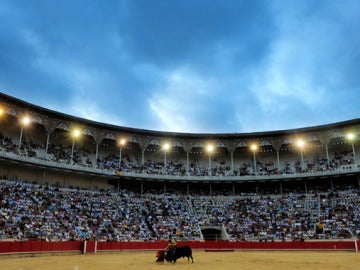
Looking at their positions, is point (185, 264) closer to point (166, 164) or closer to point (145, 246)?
point (145, 246)

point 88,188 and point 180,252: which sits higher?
point 88,188

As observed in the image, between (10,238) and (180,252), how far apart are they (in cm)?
1812

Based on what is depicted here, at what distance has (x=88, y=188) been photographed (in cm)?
5131

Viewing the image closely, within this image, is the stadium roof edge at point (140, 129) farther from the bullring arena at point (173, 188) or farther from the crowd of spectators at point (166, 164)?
the crowd of spectators at point (166, 164)

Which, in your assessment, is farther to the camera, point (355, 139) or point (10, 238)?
point (355, 139)

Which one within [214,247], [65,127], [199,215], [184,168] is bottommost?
[214,247]

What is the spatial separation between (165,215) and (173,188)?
9335mm

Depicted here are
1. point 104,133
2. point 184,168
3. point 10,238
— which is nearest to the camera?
point 10,238

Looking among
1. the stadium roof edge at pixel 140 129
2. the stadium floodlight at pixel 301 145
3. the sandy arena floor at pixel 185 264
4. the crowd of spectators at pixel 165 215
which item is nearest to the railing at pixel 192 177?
the crowd of spectators at pixel 165 215

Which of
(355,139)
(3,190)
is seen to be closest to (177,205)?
(3,190)

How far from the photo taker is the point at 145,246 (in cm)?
3728

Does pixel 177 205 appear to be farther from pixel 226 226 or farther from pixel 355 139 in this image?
pixel 355 139

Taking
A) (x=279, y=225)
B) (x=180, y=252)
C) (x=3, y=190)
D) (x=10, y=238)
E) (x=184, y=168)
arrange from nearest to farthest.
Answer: (x=180, y=252) → (x=10, y=238) → (x=3, y=190) → (x=279, y=225) → (x=184, y=168)

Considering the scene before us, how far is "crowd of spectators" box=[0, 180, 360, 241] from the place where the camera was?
3712 centimetres
